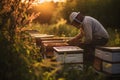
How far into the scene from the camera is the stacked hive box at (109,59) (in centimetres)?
584

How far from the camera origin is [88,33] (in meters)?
7.11

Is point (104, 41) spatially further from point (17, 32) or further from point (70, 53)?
point (17, 32)

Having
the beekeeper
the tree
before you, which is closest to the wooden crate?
the tree

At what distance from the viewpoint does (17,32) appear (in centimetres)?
440

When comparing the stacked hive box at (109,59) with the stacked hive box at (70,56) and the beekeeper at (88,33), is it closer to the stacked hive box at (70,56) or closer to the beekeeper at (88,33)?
the stacked hive box at (70,56)

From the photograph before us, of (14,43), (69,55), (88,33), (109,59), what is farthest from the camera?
(88,33)

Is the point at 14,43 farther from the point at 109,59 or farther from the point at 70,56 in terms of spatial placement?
the point at 109,59

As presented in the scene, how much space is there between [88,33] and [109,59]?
4.19 feet

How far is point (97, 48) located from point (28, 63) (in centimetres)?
277

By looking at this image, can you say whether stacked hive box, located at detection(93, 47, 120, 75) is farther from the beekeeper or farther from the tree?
the tree

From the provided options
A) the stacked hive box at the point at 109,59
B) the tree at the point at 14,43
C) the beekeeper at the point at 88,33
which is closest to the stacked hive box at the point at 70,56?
the stacked hive box at the point at 109,59

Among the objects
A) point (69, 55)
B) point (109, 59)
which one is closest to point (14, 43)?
point (69, 55)

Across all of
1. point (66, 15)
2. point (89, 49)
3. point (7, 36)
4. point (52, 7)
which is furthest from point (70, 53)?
point (52, 7)

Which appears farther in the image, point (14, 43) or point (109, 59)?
point (109, 59)
